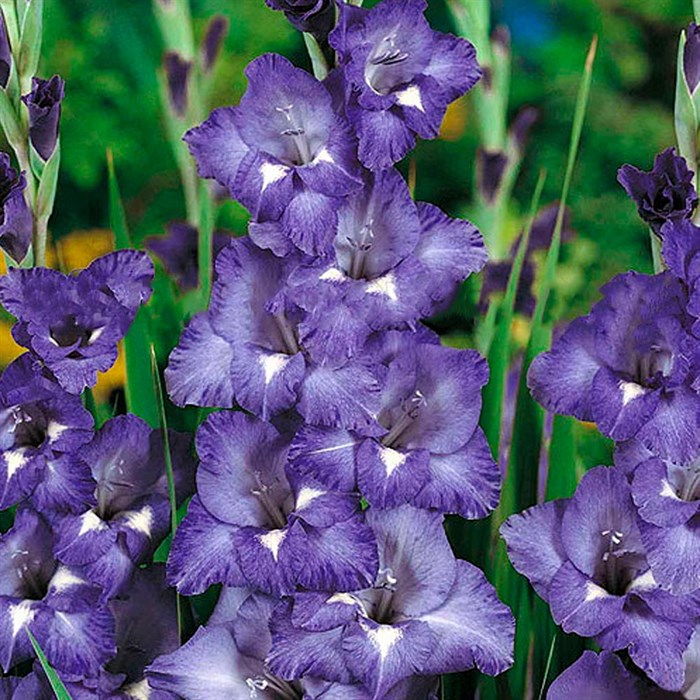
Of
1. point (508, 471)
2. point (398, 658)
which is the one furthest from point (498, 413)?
point (398, 658)

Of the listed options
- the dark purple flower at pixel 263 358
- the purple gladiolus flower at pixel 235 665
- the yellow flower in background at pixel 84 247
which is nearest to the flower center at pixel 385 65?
the dark purple flower at pixel 263 358

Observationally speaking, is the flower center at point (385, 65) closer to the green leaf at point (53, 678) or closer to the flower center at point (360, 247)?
the flower center at point (360, 247)

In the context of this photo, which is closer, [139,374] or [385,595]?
[385,595]

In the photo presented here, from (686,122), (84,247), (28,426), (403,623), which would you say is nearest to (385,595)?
(403,623)

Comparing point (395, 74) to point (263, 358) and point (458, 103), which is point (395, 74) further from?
point (458, 103)

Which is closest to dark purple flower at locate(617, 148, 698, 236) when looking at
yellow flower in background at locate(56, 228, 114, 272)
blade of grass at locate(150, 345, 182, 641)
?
blade of grass at locate(150, 345, 182, 641)

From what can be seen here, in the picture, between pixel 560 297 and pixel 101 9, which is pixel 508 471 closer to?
pixel 560 297
